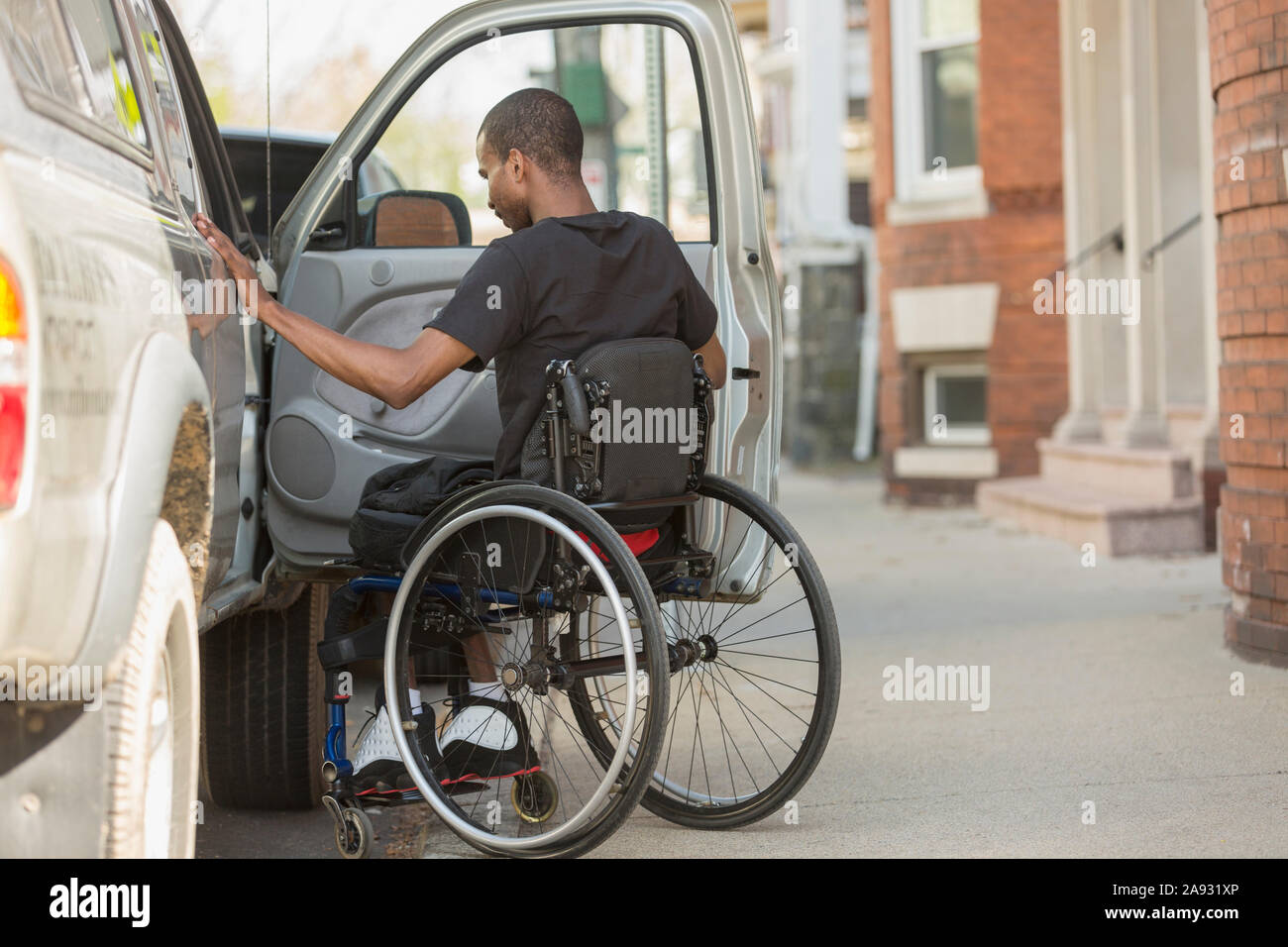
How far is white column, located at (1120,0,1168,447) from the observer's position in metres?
10.3

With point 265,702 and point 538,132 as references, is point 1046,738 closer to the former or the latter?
point 265,702

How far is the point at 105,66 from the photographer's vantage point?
10.5 ft

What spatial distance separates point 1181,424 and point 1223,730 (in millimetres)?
6086

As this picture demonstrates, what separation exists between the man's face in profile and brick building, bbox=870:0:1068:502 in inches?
403

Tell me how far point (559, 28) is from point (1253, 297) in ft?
9.53

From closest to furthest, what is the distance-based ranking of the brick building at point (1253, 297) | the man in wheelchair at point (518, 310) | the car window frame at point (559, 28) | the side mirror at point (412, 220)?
1. the man in wheelchair at point (518, 310)
2. the car window frame at point (559, 28)
3. the side mirror at point (412, 220)
4. the brick building at point (1253, 297)

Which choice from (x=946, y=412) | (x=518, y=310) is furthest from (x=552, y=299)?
(x=946, y=412)

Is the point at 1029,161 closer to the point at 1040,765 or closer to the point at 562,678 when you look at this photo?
the point at 1040,765

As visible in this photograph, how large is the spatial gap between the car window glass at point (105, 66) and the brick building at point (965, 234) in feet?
36.1

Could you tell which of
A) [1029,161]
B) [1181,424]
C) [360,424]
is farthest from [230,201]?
[1029,161]

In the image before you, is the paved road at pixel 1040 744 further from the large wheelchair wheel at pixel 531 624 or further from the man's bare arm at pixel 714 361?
the man's bare arm at pixel 714 361

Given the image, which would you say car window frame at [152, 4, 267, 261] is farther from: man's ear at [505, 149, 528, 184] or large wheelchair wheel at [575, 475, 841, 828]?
large wheelchair wheel at [575, 475, 841, 828]

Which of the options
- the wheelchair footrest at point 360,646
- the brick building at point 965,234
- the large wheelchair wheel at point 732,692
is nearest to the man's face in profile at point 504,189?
the large wheelchair wheel at point 732,692

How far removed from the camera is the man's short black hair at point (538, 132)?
386 centimetres
